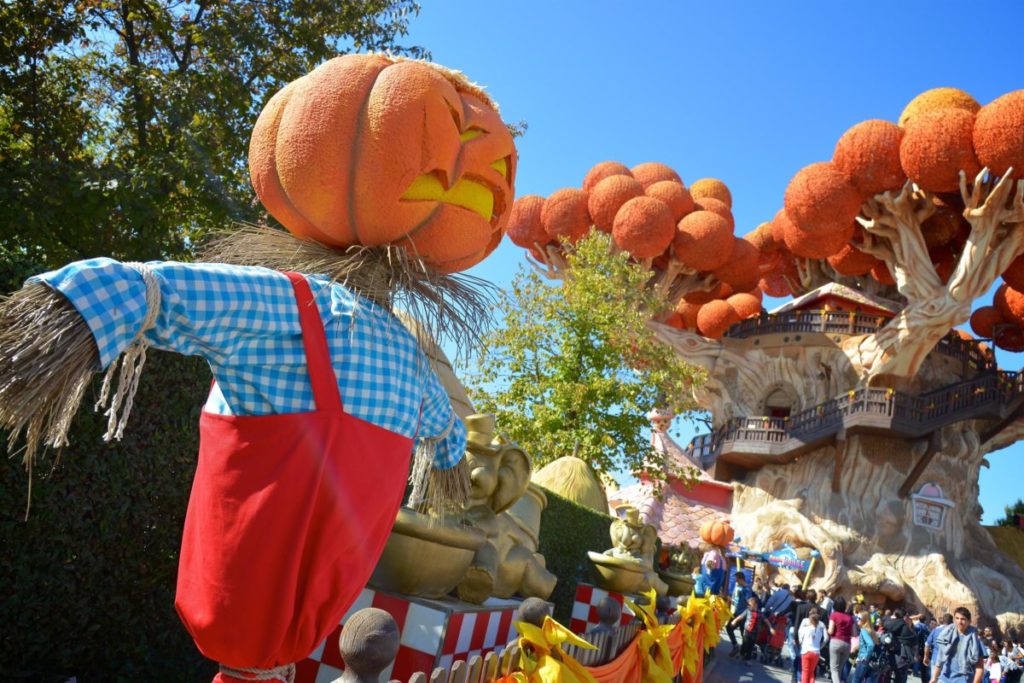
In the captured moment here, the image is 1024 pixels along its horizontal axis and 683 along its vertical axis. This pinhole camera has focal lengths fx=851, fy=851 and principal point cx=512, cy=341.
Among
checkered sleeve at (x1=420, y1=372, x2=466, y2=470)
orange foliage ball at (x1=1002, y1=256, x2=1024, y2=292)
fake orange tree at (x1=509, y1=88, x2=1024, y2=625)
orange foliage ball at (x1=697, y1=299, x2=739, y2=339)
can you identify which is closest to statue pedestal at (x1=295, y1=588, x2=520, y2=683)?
checkered sleeve at (x1=420, y1=372, x2=466, y2=470)

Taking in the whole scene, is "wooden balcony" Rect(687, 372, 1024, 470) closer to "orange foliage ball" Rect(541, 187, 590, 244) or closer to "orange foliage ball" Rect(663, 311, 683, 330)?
"orange foliage ball" Rect(663, 311, 683, 330)

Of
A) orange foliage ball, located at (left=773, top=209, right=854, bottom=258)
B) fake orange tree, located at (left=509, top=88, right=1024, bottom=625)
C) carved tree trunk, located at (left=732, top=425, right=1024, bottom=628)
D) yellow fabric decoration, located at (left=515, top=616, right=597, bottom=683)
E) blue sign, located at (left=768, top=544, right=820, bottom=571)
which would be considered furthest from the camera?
orange foliage ball, located at (left=773, top=209, right=854, bottom=258)

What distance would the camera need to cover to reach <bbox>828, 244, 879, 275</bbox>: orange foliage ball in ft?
76.9

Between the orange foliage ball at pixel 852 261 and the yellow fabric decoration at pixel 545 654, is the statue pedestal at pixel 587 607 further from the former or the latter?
the orange foliage ball at pixel 852 261

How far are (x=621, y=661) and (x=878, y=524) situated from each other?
2080 cm

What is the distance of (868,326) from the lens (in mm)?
23406

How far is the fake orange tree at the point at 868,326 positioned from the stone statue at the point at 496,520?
14.4m

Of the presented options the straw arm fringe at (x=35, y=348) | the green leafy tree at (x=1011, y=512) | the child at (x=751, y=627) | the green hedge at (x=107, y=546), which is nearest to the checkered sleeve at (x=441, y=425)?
the straw arm fringe at (x=35, y=348)

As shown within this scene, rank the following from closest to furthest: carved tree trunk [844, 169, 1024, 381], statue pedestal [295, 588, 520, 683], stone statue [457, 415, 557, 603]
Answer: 1. statue pedestal [295, 588, 520, 683]
2. stone statue [457, 415, 557, 603]
3. carved tree trunk [844, 169, 1024, 381]

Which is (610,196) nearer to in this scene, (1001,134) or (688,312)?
(688,312)

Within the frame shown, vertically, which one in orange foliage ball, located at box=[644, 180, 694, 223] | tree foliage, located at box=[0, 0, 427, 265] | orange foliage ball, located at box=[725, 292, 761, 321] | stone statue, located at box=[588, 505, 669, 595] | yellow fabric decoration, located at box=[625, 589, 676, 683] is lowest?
yellow fabric decoration, located at box=[625, 589, 676, 683]

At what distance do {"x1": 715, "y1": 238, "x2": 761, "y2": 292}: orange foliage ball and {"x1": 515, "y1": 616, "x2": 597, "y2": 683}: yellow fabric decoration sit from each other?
22690mm

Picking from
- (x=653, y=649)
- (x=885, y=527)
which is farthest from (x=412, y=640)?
(x=885, y=527)

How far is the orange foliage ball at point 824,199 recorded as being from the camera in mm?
20203
